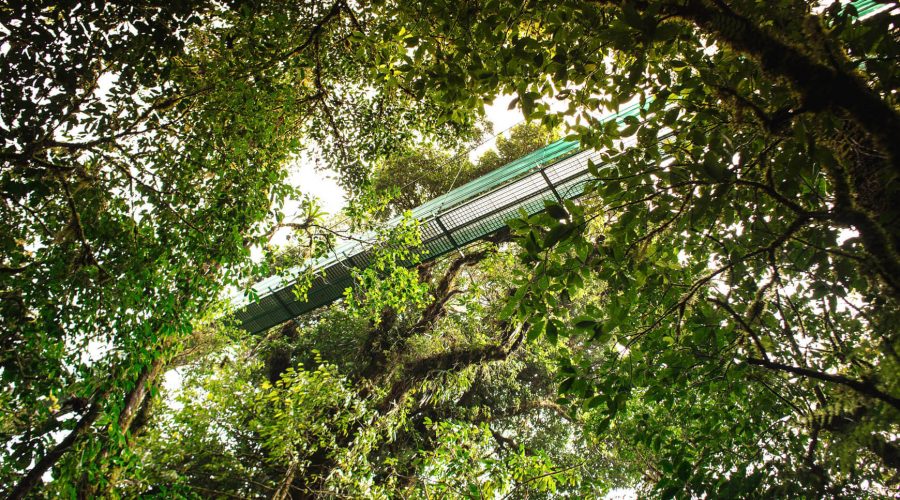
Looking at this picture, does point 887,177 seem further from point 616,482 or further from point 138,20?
point 616,482

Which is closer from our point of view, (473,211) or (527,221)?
(527,221)

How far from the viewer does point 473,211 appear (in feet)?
19.7

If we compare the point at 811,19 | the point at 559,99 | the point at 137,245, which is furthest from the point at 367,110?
the point at 811,19

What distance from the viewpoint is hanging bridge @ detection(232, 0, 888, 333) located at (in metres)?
5.54

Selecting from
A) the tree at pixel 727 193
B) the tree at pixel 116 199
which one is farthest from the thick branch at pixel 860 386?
the tree at pixel 116 199

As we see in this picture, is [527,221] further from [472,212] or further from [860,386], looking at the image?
[472,212]

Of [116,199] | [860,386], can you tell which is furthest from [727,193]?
[116,199]

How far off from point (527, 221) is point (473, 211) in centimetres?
430

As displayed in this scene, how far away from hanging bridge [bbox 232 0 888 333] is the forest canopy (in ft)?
3.72

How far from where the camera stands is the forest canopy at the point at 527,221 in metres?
1.55

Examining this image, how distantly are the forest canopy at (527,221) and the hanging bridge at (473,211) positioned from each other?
114cm

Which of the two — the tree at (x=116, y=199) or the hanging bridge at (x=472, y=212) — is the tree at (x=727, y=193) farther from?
the hanging bridge at (x=472, y=212)

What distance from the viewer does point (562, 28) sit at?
6.60 ft

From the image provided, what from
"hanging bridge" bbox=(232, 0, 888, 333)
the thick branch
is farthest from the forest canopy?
"hanging bridge" bbox=(232, 0, 888, 333)
